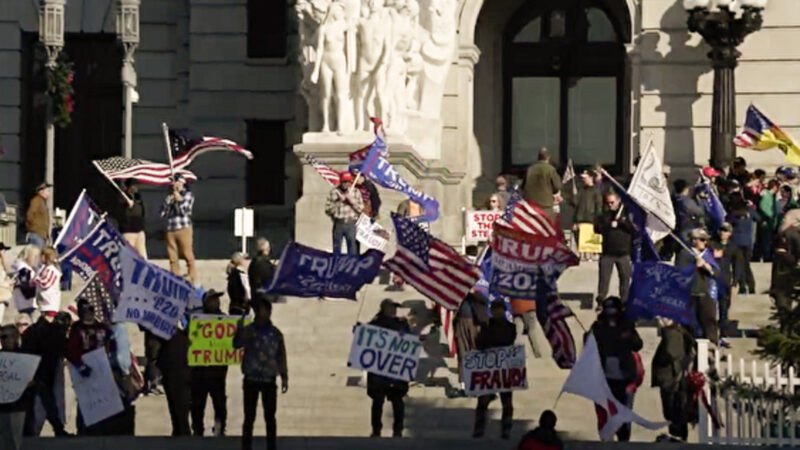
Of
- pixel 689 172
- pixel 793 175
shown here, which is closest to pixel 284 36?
pixel 689 172

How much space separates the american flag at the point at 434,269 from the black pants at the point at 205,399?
2413 millimetres

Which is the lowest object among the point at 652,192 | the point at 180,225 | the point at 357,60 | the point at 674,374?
the point at 674,374

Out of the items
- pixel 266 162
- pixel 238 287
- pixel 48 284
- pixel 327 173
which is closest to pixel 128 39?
pixel 327 173

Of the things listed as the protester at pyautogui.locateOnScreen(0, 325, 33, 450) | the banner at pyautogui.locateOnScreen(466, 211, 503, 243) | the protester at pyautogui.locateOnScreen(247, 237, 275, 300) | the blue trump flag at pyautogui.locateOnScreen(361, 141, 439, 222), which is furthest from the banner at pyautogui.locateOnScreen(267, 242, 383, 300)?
the banner at pyautogui.locateOnScreen(466, 211, 503, 243)

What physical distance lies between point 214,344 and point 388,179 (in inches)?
337

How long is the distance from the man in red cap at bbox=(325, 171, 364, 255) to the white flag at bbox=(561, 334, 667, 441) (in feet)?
30.8

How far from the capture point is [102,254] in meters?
33.8

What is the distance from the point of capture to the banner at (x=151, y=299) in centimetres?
3234

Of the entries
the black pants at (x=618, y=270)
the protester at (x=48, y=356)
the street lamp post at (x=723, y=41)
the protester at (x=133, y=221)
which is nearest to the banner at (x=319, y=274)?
the protester at (x=48, y=356)

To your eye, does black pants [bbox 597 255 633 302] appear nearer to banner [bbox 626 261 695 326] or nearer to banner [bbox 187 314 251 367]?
banner [bbox 626 261 695 326]

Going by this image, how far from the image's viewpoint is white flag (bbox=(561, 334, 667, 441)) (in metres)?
31.2

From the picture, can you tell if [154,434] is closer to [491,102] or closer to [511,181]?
[511,181]

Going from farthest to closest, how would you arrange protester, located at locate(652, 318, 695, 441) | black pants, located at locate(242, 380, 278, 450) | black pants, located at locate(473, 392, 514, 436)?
black pants, located at locate(473, 392, 514, 436) < protester, located at locate(652, 318, 695, 441) < black pants, located at locate(242, 380, 278, 450)

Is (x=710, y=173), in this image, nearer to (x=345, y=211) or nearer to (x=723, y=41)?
(x=345, y=211)
